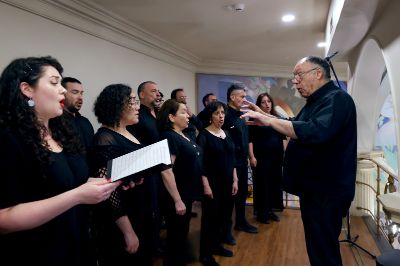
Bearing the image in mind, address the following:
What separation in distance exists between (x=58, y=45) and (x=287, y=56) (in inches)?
184

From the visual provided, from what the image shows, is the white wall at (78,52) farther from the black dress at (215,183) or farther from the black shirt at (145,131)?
the black dress at (215,183)

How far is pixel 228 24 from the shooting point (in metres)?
3.78

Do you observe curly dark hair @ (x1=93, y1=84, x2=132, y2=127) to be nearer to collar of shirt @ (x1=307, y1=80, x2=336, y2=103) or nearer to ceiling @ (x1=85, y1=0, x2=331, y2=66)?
collar of shirt @ (x1=307, y1=80, x2=336, y2=103)

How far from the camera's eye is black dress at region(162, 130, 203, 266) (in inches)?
83.7

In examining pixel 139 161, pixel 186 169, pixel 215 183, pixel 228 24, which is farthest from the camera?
pixel 228 24

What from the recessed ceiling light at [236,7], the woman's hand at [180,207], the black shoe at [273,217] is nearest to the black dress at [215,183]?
the woman's hand at [180,207]

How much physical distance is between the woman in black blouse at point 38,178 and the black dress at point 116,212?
0.32m

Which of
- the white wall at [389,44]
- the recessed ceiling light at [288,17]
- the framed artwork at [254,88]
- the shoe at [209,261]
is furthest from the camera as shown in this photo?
the framed artwork at [254,88]

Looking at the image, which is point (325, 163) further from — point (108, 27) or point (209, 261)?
point (108, 27)

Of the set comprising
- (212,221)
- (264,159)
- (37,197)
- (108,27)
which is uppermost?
(108,27)

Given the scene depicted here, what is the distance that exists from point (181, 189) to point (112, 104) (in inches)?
33.7

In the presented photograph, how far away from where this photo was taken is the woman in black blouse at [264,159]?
11.7ft

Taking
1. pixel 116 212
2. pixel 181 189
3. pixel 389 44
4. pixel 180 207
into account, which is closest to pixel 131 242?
pixel 116 212

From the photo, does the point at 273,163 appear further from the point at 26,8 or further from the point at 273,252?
the point at 26,8
